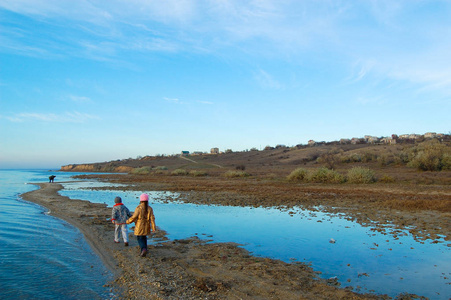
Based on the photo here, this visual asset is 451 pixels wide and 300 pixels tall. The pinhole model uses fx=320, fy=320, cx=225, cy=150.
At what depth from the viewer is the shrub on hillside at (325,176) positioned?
30.1 m

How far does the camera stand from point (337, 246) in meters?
9.19

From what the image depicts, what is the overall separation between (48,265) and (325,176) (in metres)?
27.7

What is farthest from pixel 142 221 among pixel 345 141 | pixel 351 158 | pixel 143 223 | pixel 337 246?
pixel 345 141

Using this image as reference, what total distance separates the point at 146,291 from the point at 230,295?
1.53 m

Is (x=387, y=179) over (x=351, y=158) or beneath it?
beneath

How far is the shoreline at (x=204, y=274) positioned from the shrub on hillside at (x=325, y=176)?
2315 cm

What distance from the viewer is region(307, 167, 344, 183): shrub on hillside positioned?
3008cm

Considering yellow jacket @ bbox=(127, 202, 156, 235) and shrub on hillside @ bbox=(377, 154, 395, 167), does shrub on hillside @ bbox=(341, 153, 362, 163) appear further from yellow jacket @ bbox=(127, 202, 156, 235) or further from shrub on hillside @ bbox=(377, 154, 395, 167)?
yellow jacket @ bbox=(127, 202, 156, 235)

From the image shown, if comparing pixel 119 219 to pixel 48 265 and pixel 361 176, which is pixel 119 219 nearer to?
pixel 48 265

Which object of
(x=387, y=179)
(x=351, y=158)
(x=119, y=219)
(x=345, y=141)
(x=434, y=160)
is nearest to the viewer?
(x=119, y=219)

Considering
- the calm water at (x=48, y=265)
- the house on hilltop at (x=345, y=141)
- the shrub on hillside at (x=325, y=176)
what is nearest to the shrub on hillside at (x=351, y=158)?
the shrub on hillside at (x=325, y=176)

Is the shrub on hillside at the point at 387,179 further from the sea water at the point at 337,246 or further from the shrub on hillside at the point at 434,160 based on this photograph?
the sea water at the point at 337,246

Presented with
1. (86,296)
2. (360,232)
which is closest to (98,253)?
(86,296)

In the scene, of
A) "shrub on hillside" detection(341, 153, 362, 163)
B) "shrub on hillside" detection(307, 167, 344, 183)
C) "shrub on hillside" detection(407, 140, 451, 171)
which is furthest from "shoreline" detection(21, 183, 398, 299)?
"shrub on hillside" detection(341, 153, 362, 163)
